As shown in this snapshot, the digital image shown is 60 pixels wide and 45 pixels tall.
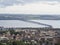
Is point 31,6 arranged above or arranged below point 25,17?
above

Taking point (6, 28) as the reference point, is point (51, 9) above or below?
above

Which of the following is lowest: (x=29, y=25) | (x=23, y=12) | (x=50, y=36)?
(x=50, y=36)

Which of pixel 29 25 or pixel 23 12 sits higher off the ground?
pixel 23 12

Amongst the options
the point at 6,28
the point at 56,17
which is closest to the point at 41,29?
the point at 56,17

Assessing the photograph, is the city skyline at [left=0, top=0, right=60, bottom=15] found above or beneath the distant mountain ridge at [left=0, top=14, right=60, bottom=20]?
above

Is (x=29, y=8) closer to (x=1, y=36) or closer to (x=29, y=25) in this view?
(x=29, y=25)

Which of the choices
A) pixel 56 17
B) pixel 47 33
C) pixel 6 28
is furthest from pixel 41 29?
pixel 6 28

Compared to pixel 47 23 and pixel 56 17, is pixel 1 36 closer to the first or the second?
pixel 47 23

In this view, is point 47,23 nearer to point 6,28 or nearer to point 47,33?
point 47,33

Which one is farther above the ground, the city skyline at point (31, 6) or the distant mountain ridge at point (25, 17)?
the city skyline at point (31, 6)
